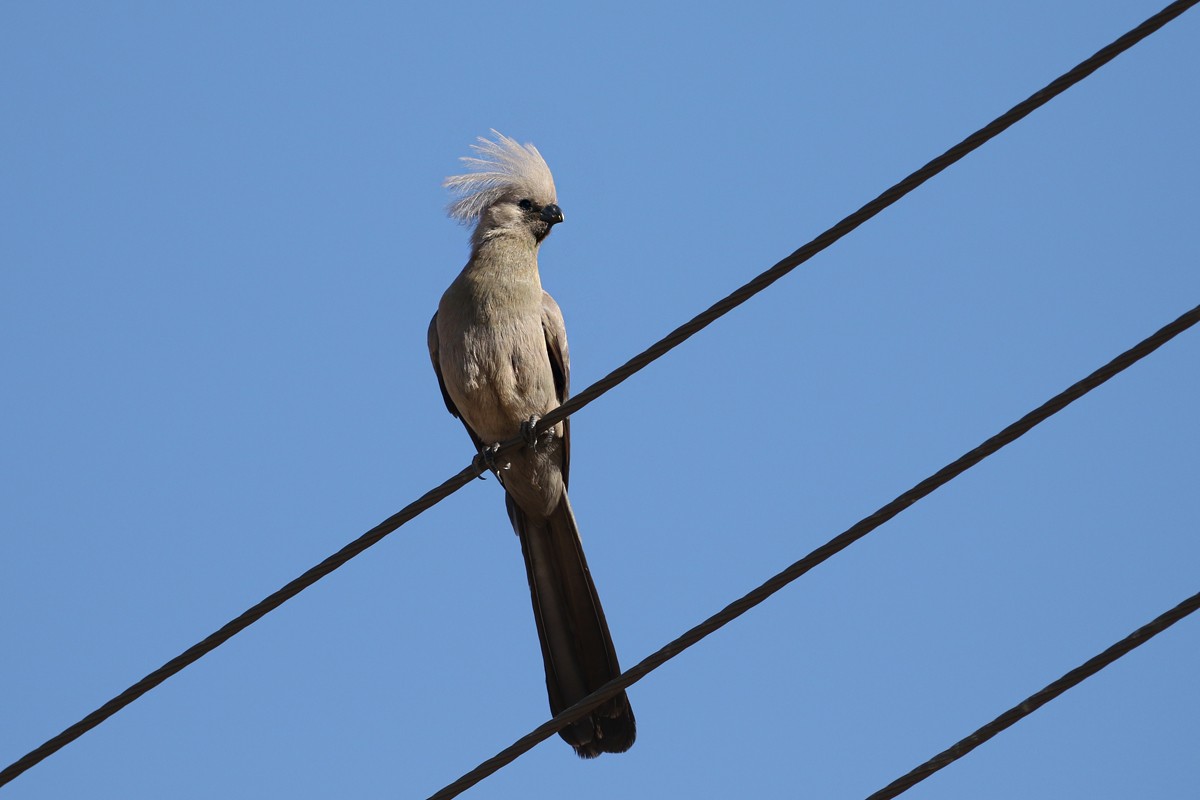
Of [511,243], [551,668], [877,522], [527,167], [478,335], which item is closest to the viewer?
[877,522]

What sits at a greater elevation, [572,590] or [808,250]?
[572,590]

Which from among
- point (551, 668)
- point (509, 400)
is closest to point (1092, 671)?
point (551, 668)

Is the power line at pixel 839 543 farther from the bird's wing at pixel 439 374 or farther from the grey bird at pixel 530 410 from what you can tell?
the bird's wing at pixel 439 374

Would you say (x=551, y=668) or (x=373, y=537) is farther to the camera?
(x=551, y=668)

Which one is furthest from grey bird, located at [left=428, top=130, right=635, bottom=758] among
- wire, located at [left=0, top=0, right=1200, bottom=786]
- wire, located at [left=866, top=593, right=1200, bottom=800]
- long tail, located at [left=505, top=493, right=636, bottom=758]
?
wire, located at [left=866, top=593, right=1200, bottom=800]

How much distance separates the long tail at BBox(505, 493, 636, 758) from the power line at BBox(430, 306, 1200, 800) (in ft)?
6.00

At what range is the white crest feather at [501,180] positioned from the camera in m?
7.17

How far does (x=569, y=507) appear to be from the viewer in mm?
6402

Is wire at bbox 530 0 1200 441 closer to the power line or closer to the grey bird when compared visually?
the power line

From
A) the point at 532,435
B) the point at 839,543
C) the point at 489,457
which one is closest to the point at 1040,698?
the point at 839,543

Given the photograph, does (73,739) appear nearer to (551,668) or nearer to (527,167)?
(551,668)

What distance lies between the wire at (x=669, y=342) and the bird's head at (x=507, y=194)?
303cm

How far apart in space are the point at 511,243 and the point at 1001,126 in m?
3.65

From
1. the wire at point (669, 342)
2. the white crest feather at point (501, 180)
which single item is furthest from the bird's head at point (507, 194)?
the wire at point (669, 342)
